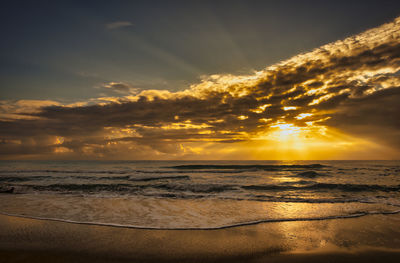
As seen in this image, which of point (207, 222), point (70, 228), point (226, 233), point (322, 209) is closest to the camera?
point (226, 233)

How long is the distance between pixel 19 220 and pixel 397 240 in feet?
37.8

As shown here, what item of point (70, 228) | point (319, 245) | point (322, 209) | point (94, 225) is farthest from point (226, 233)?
point (322, 209)

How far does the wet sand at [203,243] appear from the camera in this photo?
453cm

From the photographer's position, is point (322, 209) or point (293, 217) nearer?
point (293, 217)

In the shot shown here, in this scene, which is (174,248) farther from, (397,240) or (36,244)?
(397,240)

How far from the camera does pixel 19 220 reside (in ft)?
24.0

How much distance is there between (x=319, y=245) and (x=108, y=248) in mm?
5045

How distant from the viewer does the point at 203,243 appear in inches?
210

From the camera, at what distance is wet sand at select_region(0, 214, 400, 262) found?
4.53 metres

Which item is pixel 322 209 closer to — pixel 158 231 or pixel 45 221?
pixel 158 231

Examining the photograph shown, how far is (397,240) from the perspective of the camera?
5.65 meters

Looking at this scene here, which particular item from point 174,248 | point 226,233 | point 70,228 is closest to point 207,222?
point 226,233

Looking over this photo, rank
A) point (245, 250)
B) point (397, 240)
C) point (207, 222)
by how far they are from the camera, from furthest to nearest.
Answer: point (207, 222), point (397, 240), point (245, 250)

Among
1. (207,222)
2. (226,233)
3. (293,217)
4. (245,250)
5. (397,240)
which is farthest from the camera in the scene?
(293,217)
